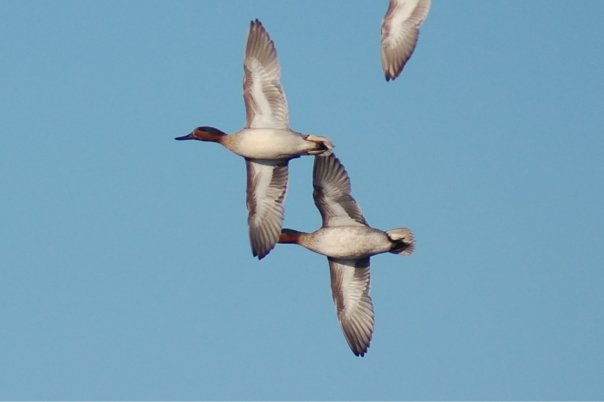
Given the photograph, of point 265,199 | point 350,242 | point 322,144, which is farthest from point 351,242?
point 265,199

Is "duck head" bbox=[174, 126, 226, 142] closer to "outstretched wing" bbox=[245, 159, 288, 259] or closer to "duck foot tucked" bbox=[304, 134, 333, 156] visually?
"outstretched wing" bbox=[245, 159, 288, 259]

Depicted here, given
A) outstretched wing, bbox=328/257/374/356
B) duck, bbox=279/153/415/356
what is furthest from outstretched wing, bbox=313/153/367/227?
outstretched wing, bbox=328/257/374/356

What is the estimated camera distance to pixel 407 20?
93.8ft

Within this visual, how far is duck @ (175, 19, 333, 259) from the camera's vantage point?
27.5 meters

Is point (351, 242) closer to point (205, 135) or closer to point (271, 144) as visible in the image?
point (271, 144)

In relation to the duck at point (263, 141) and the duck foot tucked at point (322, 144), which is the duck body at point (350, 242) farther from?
the duck foot tucked at point (322, 144)

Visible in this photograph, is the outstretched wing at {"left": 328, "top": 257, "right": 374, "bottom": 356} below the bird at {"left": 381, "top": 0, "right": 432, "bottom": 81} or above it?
below

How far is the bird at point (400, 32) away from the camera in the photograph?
92.8 feet

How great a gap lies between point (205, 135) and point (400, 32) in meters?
3.80

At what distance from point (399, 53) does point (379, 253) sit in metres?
3.51

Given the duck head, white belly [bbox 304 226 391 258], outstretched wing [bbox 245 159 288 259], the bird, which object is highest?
the bird

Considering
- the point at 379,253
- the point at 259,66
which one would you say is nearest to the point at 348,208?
the point at 379,253

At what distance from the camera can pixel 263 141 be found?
27375 mm

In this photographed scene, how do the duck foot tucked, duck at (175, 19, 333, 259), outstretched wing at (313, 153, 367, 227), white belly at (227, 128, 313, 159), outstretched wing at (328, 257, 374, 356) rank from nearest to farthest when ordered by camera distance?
1. the duck foot tucked
2. white belly at (227, 128, 313, 159)
3. duck at (175, 19, 333, 259)
4. outstretched wing at (313, 153, 367, 227)
5. outstretched wing at (328, 257, 374, 356)
